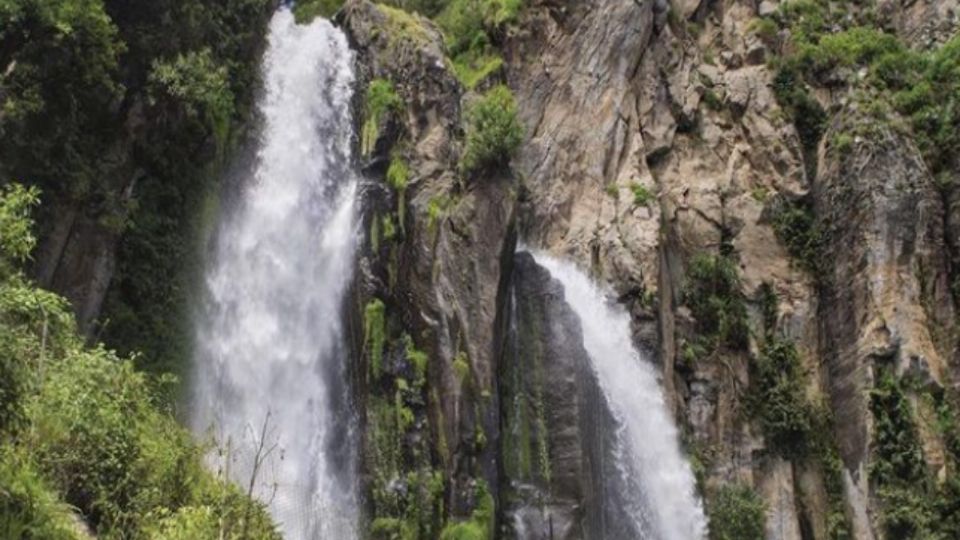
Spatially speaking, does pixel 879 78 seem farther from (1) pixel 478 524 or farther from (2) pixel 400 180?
(1) pixel 478 524

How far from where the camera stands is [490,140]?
2255 centimetres

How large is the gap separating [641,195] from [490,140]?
548 centimetres

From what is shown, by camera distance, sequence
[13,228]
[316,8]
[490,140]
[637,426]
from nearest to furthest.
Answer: [13,228] < [637,426] < [490,140] < [316,8]

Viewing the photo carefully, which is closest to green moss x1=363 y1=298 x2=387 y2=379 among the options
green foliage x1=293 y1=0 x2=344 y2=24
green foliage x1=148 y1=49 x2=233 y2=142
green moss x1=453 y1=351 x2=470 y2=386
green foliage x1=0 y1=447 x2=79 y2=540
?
green moss x1=453 y1=351 x2=470 y2=386

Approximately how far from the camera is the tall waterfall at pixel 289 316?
18.1m

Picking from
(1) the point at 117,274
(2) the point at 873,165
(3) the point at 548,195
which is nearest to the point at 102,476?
(1) the point at 117,274

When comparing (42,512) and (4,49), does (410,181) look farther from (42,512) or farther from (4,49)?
(42,512)

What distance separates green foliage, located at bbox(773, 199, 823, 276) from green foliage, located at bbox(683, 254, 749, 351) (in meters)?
1.98

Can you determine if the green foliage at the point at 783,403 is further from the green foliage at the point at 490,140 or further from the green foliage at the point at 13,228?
the green foliage at the point at 13,228

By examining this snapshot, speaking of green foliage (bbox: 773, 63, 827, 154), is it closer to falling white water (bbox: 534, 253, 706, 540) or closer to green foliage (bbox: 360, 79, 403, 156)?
falling white water (bbox: 534, 253, 706, 540)

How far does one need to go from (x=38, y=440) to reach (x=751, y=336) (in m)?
19.1

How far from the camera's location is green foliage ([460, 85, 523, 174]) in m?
22.5

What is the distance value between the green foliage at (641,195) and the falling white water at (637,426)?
2.96 m

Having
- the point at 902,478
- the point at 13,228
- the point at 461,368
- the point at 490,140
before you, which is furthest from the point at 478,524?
the point at 13,228
